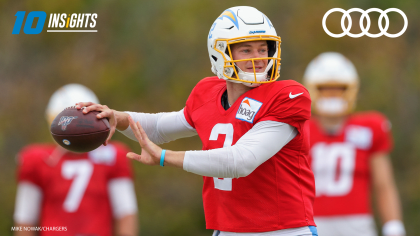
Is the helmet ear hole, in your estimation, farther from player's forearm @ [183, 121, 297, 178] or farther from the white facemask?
the white facemask

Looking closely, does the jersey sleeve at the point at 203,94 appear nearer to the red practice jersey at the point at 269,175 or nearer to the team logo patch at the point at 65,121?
the red practice jersey at the point at 269,175

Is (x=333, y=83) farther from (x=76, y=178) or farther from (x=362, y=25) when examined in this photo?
(x=362, y=25)

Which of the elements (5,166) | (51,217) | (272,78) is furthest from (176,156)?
(5,166)

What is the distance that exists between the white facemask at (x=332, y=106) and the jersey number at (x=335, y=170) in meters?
0.37

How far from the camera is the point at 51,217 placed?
5.41 metres

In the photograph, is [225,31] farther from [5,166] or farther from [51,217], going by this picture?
[5,166]

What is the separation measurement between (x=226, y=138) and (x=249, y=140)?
25 cm

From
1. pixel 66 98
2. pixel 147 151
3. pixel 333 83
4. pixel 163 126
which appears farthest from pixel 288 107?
pixel 66 98

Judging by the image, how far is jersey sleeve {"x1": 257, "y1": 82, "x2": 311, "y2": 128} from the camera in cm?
334

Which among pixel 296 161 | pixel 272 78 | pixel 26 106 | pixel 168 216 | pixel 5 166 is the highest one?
pixel 272 78

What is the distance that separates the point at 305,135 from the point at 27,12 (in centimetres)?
969

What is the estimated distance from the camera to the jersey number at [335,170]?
5.72 metres

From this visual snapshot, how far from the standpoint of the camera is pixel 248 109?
344 cm

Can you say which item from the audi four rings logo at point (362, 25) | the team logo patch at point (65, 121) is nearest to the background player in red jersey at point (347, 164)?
the team logo patch at point (65, 121)
